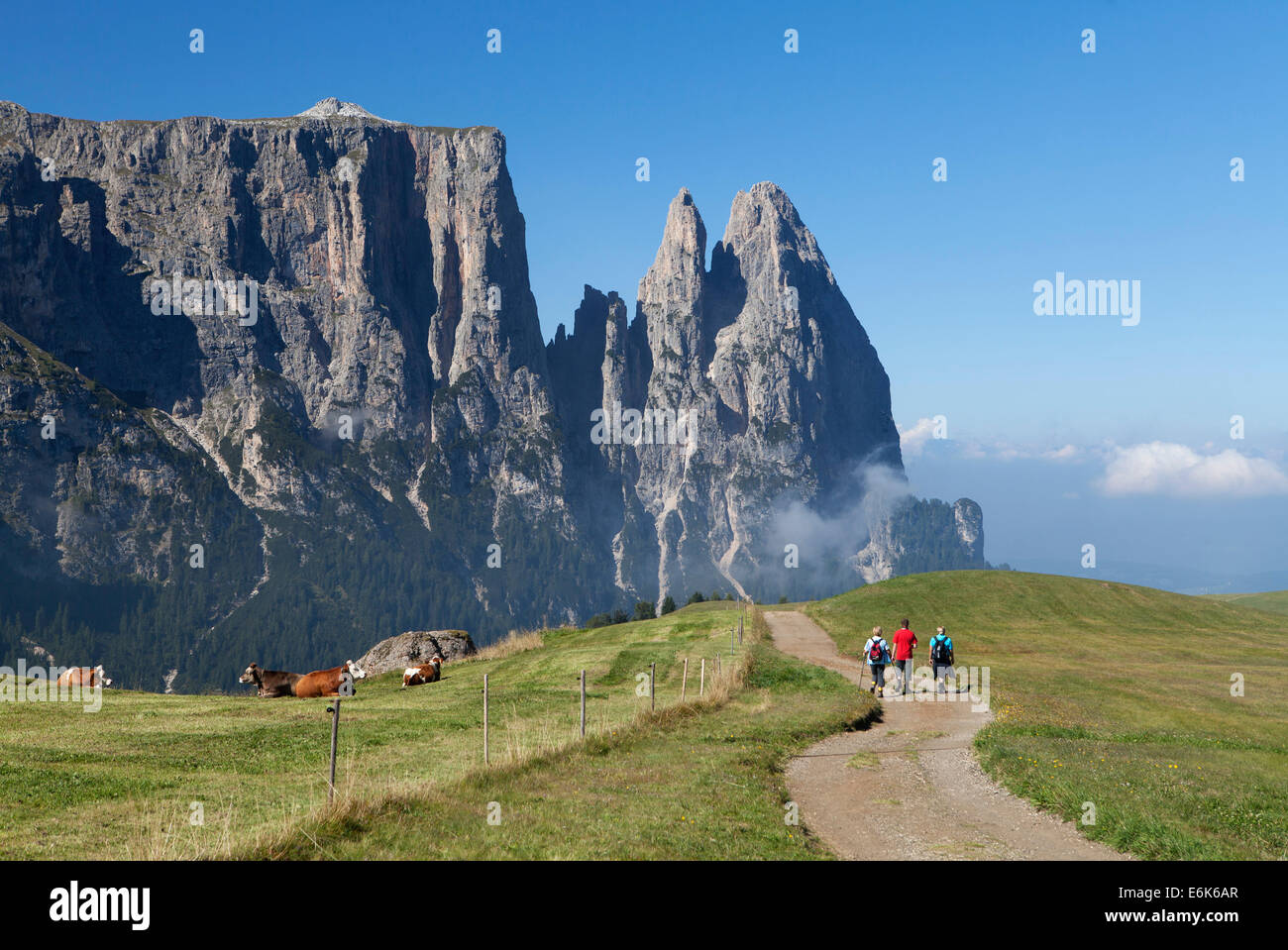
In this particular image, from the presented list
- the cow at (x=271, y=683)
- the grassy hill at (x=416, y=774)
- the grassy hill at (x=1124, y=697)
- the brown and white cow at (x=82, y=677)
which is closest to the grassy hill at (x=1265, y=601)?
the grassy hill at (x=1124, y=697)

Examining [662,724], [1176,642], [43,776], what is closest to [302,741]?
[43,776]

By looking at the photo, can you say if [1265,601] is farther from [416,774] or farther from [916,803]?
[416,774]

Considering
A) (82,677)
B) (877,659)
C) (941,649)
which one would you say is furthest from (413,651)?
(941,649)

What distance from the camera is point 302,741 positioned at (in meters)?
24.9

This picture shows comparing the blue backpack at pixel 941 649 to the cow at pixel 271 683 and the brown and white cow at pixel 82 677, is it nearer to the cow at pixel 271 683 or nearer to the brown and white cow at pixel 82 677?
the cow at pixel 271 683

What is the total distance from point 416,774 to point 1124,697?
107 feet

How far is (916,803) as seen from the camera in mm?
19266

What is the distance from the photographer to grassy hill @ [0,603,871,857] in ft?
46.6

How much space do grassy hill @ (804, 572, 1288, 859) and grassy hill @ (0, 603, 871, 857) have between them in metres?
5.93

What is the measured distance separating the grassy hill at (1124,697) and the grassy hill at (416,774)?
233 inches

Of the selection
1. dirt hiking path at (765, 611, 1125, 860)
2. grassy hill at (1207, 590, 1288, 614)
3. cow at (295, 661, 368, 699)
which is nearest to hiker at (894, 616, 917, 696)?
dirt hiking path at (765, 611, 1125, 860)

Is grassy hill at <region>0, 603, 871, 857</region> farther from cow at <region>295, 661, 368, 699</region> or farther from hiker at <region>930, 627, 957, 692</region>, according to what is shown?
hiker at <region>930, 627, 957, 692</region>
